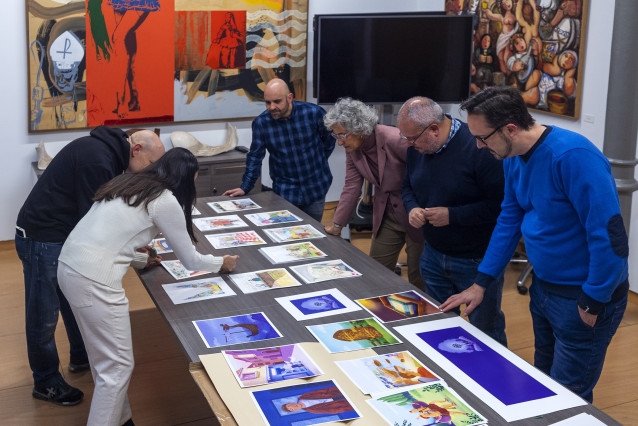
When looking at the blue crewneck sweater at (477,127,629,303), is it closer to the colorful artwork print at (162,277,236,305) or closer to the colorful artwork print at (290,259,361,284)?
the colorful artwork print at (290,259,361,284)

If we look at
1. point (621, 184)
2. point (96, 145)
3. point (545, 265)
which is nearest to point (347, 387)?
point (545, 265)

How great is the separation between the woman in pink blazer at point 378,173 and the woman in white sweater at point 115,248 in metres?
1.11

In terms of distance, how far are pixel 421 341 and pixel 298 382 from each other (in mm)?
557

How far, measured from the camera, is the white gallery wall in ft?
17.5

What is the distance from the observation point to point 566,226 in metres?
2.56

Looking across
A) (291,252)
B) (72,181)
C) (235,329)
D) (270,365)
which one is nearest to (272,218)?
(291,252)

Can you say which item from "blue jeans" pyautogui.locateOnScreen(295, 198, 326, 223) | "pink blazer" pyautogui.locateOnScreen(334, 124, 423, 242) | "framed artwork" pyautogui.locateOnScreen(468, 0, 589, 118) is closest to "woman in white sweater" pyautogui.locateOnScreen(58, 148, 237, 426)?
"pink blazer" pyautogui.locateOnScreen(334, 124, 423, 242)

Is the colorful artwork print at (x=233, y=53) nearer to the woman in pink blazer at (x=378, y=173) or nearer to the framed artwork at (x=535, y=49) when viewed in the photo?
the framed artwork at (x=535, y=49)

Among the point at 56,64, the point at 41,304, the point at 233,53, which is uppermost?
the point at 233,53

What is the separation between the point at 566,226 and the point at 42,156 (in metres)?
4.66

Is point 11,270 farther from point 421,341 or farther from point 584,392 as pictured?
point 584,392

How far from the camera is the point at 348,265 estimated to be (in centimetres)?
347

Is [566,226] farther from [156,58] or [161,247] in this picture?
[156,58]

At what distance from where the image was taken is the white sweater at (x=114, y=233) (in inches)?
112
